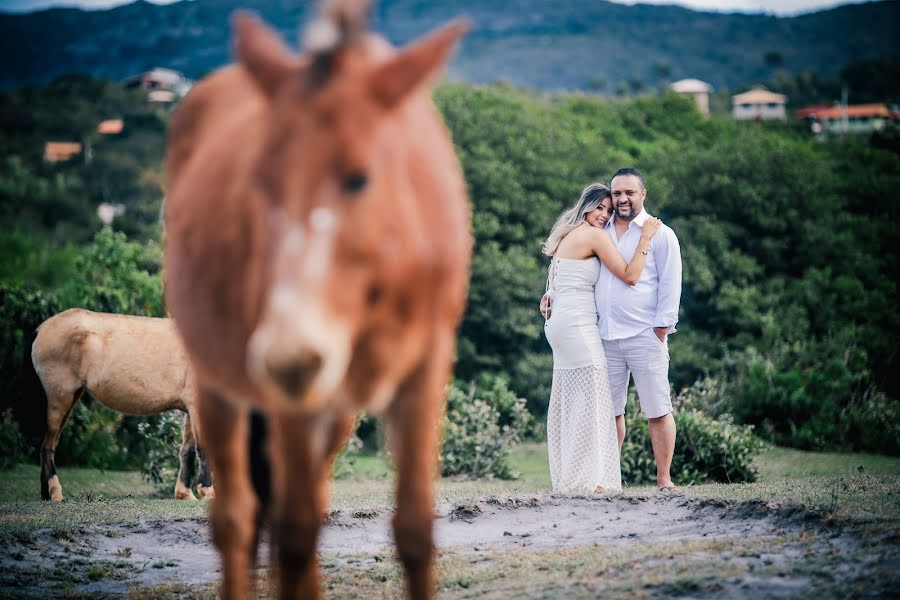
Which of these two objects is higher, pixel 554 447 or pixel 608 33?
pixel 608 33

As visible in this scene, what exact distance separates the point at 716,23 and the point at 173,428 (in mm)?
175245

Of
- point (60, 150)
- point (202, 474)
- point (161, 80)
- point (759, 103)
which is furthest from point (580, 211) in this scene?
point (161, 80)

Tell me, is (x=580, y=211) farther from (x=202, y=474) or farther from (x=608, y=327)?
(x=202, y=474)

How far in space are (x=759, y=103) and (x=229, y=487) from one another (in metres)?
102

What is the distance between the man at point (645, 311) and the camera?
9.44 meters

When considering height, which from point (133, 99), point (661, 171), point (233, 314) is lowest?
point (233, 314)

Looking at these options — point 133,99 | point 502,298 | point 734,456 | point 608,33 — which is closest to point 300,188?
point 734,456

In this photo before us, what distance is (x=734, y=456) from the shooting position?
11.7 metres

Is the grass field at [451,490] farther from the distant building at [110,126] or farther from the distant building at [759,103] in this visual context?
the distant building at [759,103]

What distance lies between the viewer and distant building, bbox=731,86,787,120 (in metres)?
97.6

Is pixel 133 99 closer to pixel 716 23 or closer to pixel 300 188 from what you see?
pixel 300 188

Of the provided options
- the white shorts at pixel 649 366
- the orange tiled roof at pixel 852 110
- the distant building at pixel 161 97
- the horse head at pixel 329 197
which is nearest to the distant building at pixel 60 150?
the distant building at pixel 161 97

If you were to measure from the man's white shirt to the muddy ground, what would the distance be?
68.1 inches

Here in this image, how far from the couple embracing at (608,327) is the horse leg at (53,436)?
17.1 feet
